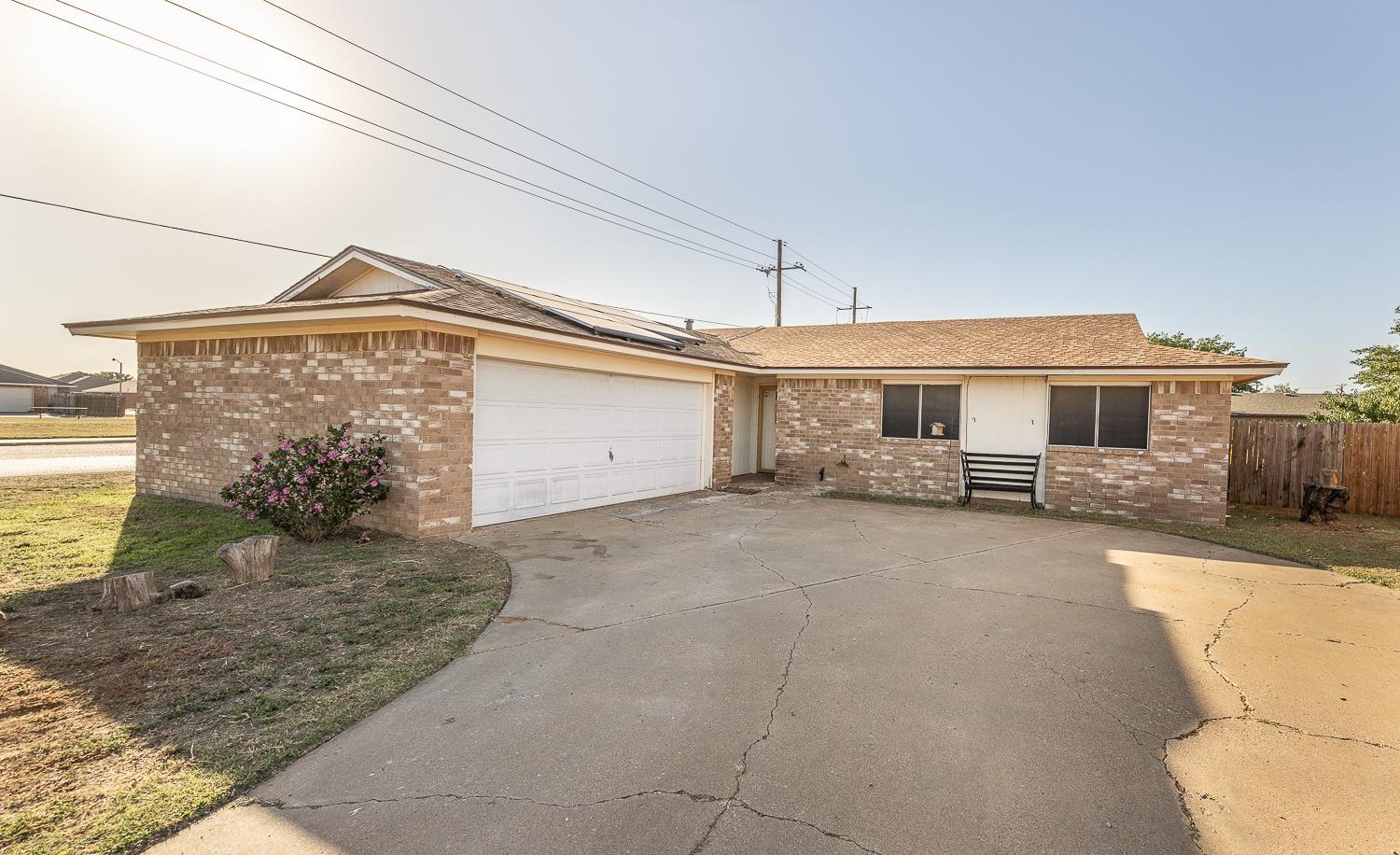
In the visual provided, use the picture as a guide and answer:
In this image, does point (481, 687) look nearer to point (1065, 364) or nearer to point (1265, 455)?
point (1065, 364)

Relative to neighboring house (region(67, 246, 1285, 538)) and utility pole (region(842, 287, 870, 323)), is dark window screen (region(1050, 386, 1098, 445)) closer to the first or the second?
neighboring house (region(67, 246, 1285, 538))

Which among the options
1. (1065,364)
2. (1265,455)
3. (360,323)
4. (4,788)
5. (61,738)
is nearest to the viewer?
(4,788)

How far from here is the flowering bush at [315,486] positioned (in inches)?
277

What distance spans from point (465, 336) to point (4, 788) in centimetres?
594

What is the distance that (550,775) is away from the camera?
273 centimetres

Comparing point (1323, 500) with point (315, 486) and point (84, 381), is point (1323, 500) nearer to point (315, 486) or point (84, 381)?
point (315, 486)

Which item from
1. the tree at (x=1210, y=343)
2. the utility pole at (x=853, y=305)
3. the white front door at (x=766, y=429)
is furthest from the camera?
the tree at (x=1210, y=343)

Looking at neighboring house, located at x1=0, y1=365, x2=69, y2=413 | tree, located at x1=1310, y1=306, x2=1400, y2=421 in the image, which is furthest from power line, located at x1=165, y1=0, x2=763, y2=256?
neighboring house, located at x1=0, y1=365, x2=69, y2=413

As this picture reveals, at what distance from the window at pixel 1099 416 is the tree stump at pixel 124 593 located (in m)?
13.3

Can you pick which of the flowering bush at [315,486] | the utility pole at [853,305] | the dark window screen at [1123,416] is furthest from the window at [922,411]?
the utility pole at [853,305]

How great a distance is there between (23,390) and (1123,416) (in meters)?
69.8

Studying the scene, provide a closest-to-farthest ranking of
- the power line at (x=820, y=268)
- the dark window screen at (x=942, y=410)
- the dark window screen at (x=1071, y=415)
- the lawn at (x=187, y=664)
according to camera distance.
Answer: the lawn at (x=187, y=664)
the dark window screen at (x=1071, y=415)
the dark window screen at (x=942, y=410)
the power line at (x=820, y=268)

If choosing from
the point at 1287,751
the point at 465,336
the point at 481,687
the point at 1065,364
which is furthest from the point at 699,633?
the point at 1065,364

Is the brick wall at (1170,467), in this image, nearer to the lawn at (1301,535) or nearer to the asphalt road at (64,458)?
the lawn at (1301,535)
